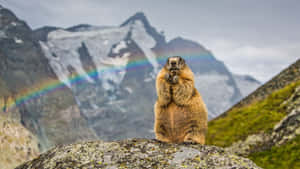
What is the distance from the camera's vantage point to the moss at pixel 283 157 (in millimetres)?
17920

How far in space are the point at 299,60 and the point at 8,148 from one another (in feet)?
466

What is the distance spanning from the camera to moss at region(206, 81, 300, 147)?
28.5 meters

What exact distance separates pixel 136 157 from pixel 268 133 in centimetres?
2227

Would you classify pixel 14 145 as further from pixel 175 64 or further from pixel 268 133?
pixel 175 64

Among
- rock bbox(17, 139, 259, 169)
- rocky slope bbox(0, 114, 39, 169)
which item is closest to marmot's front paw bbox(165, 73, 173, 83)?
rock bbox(17, 139, 259, 169)

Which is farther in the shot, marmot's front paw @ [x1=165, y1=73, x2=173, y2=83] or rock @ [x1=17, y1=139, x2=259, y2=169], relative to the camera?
marmot's front paw @ [x1=165, y1=73, x2=173, y2=83]

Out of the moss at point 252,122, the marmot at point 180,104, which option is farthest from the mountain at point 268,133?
the marmot at point 180,104

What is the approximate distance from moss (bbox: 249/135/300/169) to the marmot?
11996 millimetres

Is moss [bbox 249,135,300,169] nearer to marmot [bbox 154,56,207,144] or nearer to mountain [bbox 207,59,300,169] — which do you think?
mountain [bbox 207,59,300,169]

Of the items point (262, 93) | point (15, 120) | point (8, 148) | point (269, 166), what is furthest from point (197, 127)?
point (15, 120)

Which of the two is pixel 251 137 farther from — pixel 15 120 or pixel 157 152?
pixel 15 120

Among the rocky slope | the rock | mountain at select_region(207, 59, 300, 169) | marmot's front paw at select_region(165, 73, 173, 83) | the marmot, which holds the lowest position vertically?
the rock

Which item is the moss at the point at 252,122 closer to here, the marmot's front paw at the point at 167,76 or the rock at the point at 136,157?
the marmot's front paw at the point at 167,76

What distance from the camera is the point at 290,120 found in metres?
21.5
